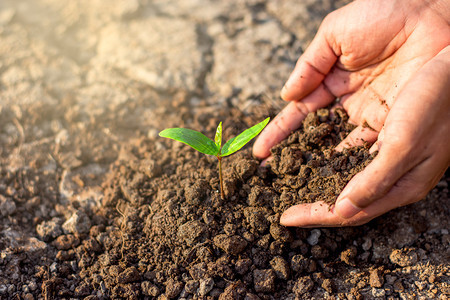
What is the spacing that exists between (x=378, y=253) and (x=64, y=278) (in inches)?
85.3

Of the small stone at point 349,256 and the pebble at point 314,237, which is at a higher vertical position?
the pebble at point 314,237

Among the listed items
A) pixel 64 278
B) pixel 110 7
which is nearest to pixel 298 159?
pixel 64 278

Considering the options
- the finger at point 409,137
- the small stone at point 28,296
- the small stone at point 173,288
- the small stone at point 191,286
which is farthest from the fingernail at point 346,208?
the small stone at point 28,296

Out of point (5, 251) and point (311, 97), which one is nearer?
point (5, 251)

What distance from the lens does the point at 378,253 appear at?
95.8 inches

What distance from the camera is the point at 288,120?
2889 mm

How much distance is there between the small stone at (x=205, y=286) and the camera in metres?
2.22

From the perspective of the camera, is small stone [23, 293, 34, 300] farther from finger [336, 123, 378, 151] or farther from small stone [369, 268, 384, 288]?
finger [336, 123, 378, 151]

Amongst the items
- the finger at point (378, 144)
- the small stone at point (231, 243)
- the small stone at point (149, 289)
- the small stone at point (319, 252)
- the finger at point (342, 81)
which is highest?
the finger at point (342, 81)

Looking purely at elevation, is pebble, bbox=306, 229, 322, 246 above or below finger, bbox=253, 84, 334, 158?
below

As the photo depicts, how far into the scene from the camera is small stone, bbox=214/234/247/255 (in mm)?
2312

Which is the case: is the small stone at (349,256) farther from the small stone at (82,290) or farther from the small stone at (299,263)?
the small stone at (82,290)

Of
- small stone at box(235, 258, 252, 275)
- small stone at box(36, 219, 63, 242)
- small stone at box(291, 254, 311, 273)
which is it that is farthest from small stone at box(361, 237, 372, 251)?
small stone at box(36, 219, 63, 242)

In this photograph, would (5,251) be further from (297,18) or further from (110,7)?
(297,18)
